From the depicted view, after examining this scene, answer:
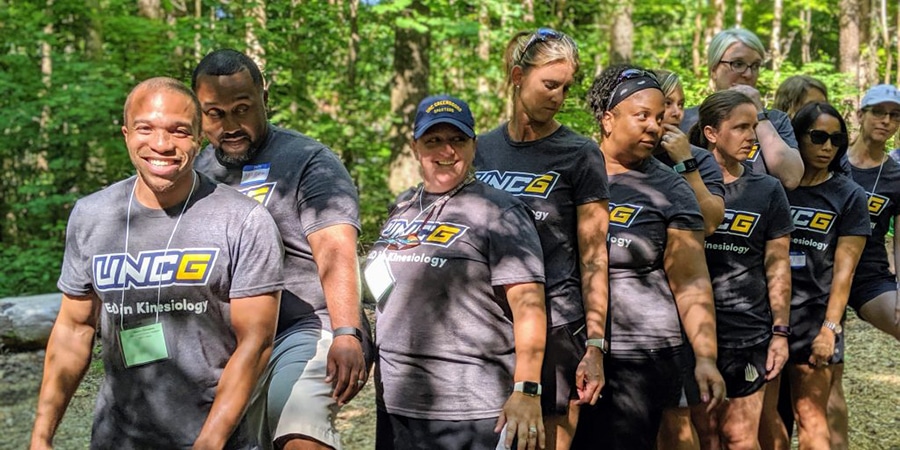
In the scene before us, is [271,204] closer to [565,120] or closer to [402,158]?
[565,120]

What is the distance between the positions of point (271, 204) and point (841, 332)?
10.6ft

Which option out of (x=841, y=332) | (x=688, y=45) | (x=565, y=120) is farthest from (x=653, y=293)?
(x=688, y=45)

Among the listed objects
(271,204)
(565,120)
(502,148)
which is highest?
(502,148)

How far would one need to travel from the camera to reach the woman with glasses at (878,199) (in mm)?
5168

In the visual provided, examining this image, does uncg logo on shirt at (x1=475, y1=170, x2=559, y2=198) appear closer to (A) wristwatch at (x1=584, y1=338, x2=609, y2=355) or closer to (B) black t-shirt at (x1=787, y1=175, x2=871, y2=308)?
(A) wristwatch at (x1=584, y1=338, x2=609, y2=355)

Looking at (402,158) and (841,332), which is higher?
(841,332)

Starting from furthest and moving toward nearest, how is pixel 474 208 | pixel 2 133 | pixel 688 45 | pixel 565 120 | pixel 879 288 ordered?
pixel 688 45, pixel 2 133, pixel 565 120, pixel 879 288, pixel 474 208

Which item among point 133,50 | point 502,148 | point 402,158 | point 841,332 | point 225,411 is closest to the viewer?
point 225,411

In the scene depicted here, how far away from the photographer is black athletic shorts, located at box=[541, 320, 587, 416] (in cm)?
335

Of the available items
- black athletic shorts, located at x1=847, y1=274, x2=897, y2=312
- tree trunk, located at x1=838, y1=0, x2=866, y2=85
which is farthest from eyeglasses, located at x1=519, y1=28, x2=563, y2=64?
tree trunk, located at x1=838, y1=0, x2=866, y2=85

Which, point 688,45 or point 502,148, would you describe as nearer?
point 502,148

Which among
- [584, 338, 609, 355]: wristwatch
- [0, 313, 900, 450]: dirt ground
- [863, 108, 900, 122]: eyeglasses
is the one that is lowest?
[0, 313, 900, 450]: dirt ground

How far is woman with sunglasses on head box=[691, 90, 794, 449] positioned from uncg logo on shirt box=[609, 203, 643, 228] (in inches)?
27.7

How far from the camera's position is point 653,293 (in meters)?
3.74
